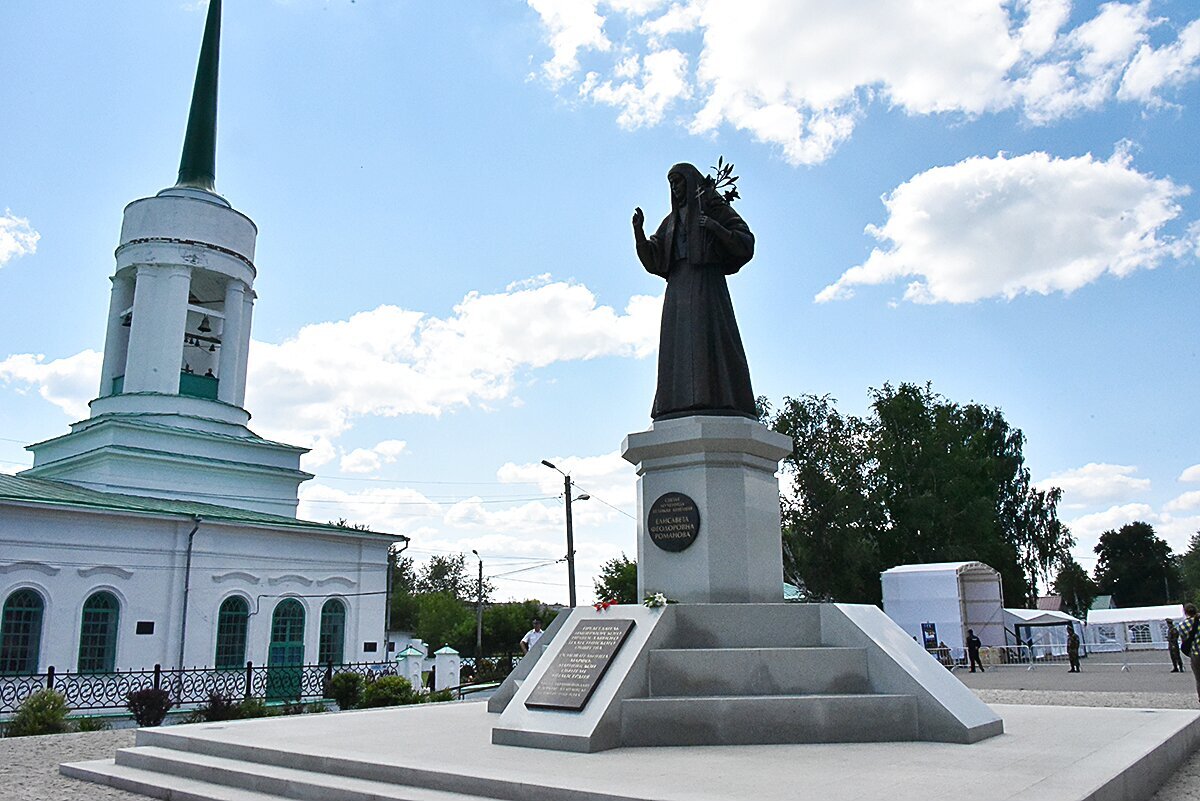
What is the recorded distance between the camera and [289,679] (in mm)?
25062

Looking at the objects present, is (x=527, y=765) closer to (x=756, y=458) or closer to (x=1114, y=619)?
(x=756, y=458)

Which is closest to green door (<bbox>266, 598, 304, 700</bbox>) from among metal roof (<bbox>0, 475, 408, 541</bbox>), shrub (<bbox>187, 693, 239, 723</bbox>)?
metal roof (<bbox>0, 475, 408, 541</bbox>)

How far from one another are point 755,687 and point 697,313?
4361 millimetres

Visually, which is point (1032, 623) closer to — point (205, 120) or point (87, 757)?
point (87, 757)

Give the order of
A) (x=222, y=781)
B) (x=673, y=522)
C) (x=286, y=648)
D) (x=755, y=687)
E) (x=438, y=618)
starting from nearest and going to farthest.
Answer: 1. (x=222, y=781)
2. (x=755, y=687)
3. (x=673, y=522)
4. (x=286, y=648)
5. (x=438, y=618)

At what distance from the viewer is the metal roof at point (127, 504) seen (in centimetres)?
2242

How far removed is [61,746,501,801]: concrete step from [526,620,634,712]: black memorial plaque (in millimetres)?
1746

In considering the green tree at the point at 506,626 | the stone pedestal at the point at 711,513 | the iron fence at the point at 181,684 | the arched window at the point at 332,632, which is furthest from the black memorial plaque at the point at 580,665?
the green tree at the point at 506,626

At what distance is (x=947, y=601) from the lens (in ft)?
110

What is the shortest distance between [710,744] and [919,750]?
170 cm

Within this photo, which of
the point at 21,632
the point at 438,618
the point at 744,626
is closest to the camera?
the point at 744,626

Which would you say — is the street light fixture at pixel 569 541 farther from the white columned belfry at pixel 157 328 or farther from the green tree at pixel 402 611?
the green tree at pixel 402 611

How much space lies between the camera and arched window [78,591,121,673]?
74.4ft

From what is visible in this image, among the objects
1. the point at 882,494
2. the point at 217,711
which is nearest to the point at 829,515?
the point at 882,494
